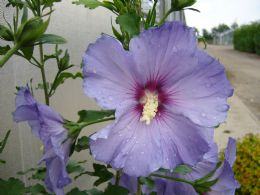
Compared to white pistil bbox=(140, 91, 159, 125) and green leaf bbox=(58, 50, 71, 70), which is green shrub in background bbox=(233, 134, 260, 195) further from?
white pistil bbox=(140, 91, 159, 125)

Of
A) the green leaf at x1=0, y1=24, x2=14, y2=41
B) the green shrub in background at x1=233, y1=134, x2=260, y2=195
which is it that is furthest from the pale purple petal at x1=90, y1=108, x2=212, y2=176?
the green shrub in background at x1=233, y1=134, x2=260, y2=195

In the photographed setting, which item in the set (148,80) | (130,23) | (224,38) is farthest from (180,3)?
(224,38)

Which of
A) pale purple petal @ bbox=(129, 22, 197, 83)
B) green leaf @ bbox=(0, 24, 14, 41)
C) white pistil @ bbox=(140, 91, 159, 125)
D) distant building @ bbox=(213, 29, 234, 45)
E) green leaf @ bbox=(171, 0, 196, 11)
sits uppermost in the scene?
green leaf @ bbox=(171, 0, 196, 11)

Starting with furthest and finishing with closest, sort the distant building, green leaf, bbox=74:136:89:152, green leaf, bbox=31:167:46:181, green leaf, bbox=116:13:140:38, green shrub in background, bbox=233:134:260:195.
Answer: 1. the distant building
2. green shrub in background, bbox=233:134:260:195
3. green leaf, bbox=31:167:46:181
4. green leaf, bbox=74:136:89:152
5. green leaf, bbox=116:13:140:38

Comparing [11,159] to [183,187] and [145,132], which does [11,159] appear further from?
[145,132]

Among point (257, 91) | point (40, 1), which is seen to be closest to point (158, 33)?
point (40, 1)

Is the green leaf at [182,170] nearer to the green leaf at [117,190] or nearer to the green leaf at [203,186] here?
the green leaf at [203,186]

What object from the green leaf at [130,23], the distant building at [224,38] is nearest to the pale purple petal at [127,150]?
the green leaf at [130,23]
